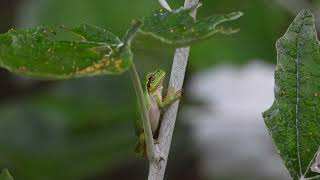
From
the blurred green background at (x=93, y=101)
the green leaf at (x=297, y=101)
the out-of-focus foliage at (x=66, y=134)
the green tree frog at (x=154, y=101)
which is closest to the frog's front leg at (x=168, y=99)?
the green tree frog at (x=154, y=101)

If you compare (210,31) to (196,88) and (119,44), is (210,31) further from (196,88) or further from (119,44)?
(196,88)

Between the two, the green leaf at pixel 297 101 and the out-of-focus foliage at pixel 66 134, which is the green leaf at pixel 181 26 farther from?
the out-of-focus foliage at pixel 66 134

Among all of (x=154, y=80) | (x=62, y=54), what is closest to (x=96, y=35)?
(x=62, y=54)

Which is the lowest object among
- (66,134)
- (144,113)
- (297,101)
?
(66,134)

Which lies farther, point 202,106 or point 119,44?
point 202,106

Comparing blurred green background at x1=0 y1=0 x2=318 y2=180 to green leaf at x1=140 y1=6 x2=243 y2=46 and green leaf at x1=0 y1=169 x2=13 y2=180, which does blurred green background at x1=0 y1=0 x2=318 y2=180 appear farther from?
green leaf at x1=140 y1=6 x2=243 y2=46

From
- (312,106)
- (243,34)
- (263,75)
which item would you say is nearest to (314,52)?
(312,106)

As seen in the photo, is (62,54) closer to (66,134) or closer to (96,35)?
(96,35)
